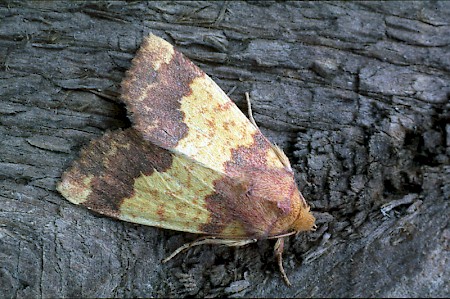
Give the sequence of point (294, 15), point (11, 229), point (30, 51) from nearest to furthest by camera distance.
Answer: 1. point (11, 229)
2. point (30, 51)
3. point (294, 15)

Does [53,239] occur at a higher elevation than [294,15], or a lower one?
lower

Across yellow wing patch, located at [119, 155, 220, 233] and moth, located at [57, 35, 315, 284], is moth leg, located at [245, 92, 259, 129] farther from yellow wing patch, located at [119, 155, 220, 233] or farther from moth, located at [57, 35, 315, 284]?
yellow wing patch, located at [119, 155, 220, 233]

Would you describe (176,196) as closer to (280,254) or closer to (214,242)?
(214,242)

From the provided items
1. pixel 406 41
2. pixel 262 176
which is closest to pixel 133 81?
pixel 262 176

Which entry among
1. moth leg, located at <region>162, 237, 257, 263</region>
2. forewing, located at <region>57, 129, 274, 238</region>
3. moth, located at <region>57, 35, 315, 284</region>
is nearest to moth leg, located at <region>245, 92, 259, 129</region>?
moth, located at <region>57, 35, 315, 284</region>

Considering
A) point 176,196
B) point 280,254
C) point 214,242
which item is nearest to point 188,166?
point 176,196

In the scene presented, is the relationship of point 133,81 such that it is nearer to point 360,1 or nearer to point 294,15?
point 294,15
